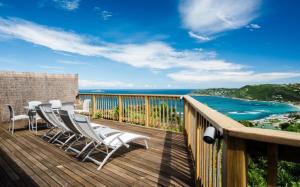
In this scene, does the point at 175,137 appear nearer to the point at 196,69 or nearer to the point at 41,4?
the point at 41,4

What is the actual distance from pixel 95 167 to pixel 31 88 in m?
7.78

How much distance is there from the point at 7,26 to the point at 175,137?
14.4 meters

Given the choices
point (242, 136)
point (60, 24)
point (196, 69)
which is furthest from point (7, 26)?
point (196, 69)

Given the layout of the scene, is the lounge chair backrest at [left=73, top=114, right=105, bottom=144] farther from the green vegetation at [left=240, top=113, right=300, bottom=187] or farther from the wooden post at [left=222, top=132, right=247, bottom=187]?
the green vegetation at [left=240, top=113, right=300, bottom=187]

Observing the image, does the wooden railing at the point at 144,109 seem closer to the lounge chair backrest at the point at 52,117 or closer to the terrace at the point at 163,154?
the terrace at the point at 163,154

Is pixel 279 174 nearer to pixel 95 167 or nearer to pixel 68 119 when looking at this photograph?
pixel 95 167

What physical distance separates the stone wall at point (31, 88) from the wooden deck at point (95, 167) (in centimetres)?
459

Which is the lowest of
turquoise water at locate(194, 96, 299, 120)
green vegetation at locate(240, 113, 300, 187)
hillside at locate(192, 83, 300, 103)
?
turquoise water at locate(194, 96, 299, 120)

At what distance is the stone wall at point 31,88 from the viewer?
9.20 metres

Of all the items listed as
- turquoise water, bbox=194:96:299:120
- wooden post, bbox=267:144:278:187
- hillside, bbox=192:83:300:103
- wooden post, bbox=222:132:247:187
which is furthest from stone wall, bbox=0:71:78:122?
hillside, bbox=192:83:300:103

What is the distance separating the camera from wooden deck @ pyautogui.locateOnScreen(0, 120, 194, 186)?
129 inches

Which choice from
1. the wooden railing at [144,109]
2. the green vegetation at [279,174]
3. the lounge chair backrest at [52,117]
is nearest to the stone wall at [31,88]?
the wooden railing at [144,109]

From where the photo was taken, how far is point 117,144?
13.3ft

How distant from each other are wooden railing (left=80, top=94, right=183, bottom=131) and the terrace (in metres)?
0.03
